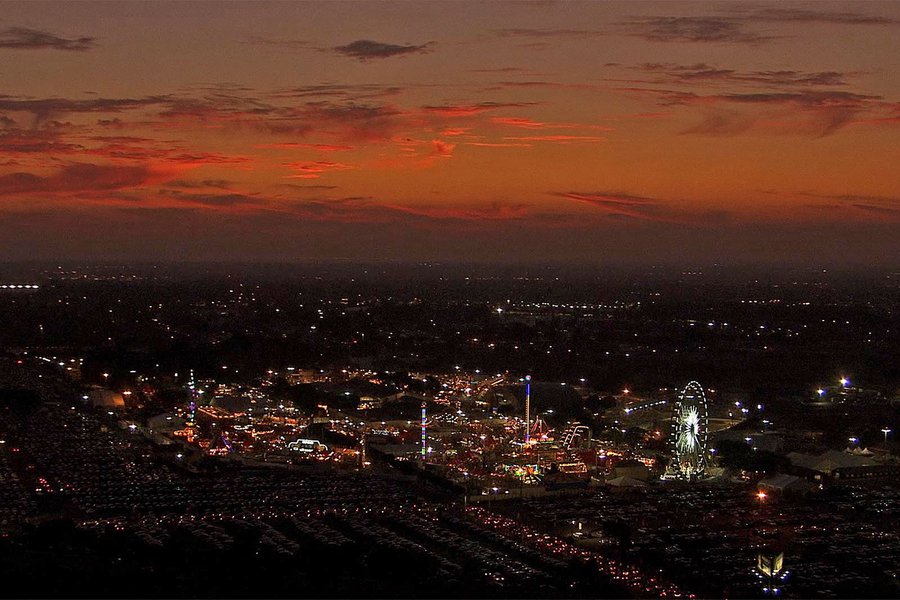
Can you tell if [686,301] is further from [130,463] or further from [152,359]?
[130,463]

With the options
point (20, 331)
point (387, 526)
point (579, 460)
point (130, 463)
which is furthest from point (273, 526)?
point (20, 331)

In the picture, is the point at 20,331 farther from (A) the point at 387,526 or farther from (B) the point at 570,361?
(A) the point at 387,526

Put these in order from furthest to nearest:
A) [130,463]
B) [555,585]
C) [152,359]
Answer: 1. [152,359]
2. [130,463]
3. [555,585]

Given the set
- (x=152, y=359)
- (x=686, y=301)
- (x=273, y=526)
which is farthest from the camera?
(x=686, y=301)

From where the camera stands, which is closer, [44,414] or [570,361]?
[44,414]

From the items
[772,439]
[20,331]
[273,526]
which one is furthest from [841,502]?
[20,331]

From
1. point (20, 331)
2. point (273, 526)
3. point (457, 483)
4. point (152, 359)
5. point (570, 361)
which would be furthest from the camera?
point (20, 331)
